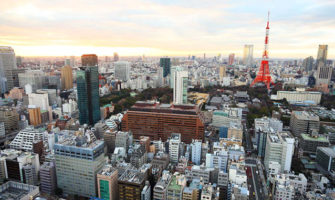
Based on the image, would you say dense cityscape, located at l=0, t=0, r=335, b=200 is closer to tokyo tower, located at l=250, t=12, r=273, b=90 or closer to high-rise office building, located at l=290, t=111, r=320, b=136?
high-rise office building, located at l=290, t=111, r=320, b=136

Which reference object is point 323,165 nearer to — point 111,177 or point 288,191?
point 288,191

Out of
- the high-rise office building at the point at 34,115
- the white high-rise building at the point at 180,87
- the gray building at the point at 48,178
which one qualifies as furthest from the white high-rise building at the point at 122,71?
the gray building at the point at 48,178

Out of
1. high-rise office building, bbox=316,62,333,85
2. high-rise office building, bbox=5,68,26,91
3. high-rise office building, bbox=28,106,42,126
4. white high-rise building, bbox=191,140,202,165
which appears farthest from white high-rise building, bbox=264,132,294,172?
high-rise office building, bbox=5,68,26,91

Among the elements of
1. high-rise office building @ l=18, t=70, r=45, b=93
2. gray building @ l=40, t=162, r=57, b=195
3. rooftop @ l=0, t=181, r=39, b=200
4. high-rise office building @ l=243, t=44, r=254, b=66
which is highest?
high-rise office building @ l=243, t=44, r=254, b=66

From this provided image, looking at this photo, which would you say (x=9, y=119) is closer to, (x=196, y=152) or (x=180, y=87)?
(x=180, y=87)

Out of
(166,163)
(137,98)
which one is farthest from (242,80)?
(166,163)

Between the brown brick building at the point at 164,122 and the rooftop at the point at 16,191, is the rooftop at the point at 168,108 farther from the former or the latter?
the rooftop at the point at 16,191
